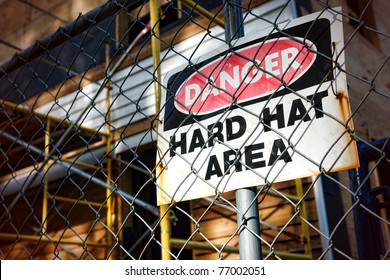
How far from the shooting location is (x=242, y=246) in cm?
132

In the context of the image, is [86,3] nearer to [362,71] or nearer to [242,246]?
[362,71]

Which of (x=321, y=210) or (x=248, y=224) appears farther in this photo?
(x=321, y=210)

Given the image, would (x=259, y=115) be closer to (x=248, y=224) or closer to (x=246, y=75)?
(x=246, y=75)

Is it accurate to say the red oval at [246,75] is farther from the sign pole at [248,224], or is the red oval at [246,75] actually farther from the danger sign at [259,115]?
the sign pole at [248,224]

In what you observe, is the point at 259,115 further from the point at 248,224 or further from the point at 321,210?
the point at 321,210

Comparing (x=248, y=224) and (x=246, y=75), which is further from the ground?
(x=246, y=75)

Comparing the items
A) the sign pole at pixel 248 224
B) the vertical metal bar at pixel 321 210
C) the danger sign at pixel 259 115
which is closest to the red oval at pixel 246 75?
the danger sign at pixel 259 115

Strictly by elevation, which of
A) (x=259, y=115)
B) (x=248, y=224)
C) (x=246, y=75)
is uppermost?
(x=246, y=75)

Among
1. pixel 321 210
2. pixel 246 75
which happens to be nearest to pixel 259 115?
pixel 246 75

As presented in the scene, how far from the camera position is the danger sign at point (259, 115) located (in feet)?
4.03

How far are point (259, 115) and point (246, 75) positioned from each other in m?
0.13

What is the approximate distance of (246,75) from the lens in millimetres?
1369

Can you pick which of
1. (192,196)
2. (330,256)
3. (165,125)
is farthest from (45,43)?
(330,256)
